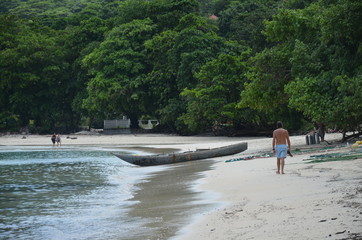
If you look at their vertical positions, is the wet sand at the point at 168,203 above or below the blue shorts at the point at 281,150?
below

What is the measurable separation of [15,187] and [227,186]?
9283 mm

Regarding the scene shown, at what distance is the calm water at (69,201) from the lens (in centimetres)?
1065

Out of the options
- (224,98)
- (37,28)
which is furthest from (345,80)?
(37,28)

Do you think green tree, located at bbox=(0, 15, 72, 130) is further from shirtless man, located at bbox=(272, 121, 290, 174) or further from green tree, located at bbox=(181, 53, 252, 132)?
shirtless man, located at bbox=(272, 121, 290, 174)

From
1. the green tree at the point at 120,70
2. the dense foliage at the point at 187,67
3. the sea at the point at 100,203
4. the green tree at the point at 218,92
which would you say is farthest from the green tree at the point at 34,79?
the sea at the point at 100,203

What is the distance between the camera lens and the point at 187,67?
162ft

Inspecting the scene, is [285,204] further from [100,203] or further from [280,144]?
[100,203]

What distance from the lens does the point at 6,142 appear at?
5312 centimetres

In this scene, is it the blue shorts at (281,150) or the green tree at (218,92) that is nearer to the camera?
the blue shorts at (281,150)

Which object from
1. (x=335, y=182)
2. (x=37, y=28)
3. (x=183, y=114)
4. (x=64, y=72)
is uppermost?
(x=37, y=28)

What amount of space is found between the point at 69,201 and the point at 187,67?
3520 cm

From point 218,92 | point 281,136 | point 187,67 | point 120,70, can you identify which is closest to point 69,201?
point 281,136

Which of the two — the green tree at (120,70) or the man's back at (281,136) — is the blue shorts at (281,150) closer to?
the man's back at (281,136)

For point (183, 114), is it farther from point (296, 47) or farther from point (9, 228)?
point (9, 228)
